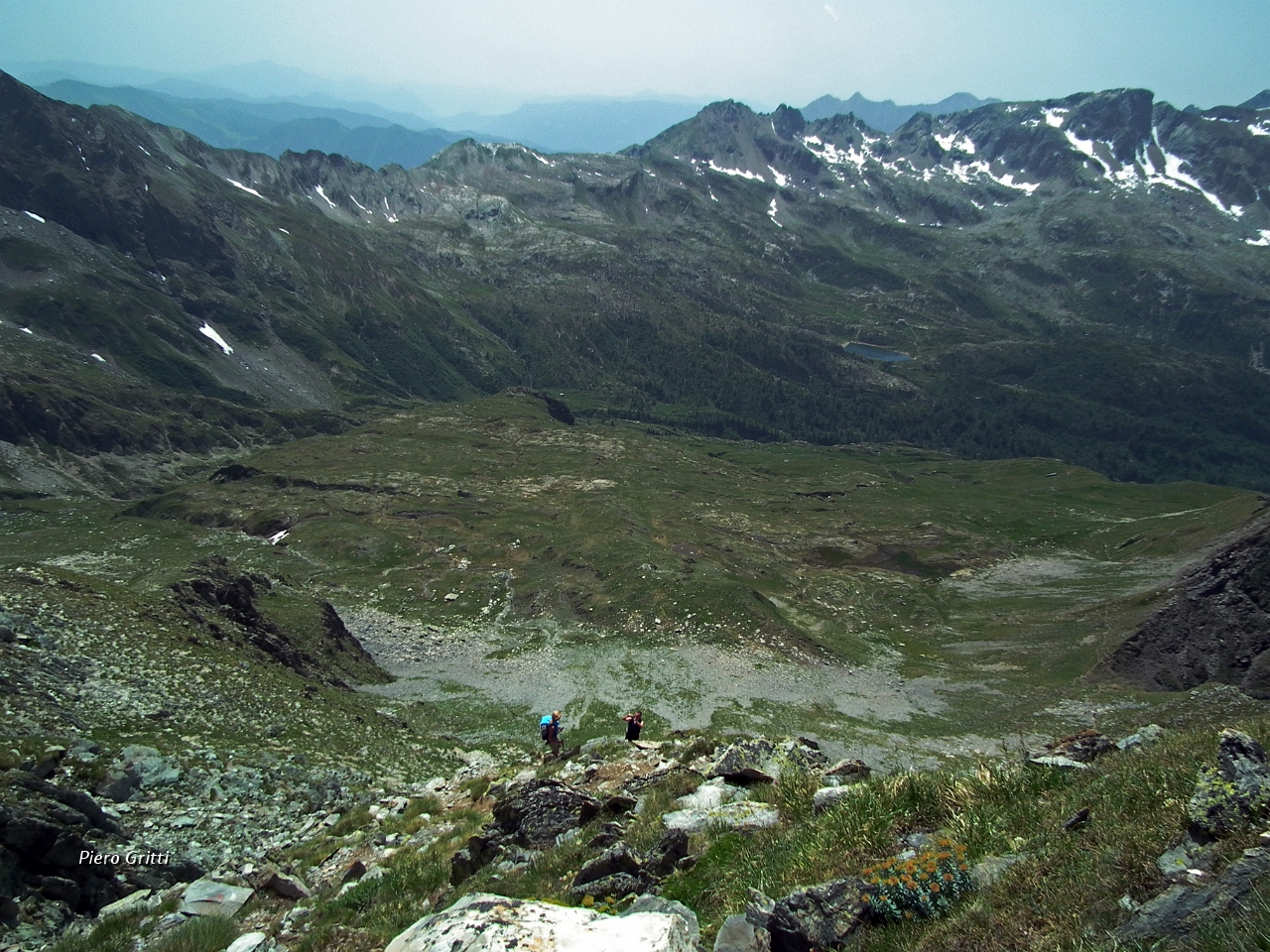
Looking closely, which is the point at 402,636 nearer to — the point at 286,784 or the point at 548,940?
the point at 286,784

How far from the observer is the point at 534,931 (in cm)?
750

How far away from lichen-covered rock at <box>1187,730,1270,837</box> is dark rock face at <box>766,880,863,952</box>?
341cm

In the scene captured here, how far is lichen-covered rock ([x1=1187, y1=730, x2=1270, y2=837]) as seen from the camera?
6703 mm

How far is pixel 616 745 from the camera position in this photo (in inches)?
1105

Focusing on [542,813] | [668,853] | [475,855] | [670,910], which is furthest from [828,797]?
[475,855]

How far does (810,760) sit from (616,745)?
10523mm

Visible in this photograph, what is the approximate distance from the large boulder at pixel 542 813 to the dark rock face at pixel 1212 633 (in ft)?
199

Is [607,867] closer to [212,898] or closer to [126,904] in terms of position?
[212,898]

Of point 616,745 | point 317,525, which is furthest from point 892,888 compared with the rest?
point 317,525

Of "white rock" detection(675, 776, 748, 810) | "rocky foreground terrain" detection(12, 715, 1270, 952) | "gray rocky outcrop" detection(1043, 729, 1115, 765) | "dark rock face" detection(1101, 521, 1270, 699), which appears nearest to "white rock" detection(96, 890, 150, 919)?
"rocky foreground terrain" detection(12, 715, 1270, 952)

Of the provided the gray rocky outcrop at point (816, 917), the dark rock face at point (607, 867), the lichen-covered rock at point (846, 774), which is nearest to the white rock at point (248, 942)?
the dark rock face at point (607, 867)

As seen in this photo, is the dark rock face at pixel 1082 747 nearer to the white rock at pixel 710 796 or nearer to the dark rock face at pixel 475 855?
the white rock at pixel 710 796

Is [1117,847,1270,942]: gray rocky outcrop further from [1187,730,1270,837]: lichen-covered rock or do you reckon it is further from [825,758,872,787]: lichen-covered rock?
[825,758,872,787]: lichen-covered rock

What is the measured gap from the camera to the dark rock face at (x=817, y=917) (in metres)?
7.32
